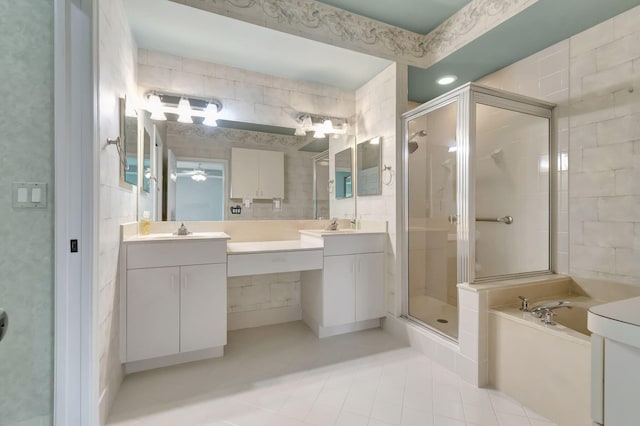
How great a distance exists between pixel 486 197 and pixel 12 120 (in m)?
3.11

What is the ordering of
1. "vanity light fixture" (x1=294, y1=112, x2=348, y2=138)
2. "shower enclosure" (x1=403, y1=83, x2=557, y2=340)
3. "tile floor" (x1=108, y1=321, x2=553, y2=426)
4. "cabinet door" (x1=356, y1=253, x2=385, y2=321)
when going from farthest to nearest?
1. "vanity light fixture" (x1=294, y1=112, x2=348, y2=138)
2. "cabinet door" (x1=356, y1=253, x2=385, y2=321)
3. "shower enclosure" (x1=403, y1=83, x2=557, y2=340)
4. "tile floor" (x1=108, y1=321, x2=553, y2=426)

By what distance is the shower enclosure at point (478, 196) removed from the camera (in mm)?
2111

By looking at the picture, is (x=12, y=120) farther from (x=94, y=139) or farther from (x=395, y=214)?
(x=395, y=214)

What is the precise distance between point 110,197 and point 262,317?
5.64 feet

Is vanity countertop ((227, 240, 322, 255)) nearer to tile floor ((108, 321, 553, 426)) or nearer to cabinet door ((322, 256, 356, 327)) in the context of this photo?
cabinet door ((322, 256, 356, 327))

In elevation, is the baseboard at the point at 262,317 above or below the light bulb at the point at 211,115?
below

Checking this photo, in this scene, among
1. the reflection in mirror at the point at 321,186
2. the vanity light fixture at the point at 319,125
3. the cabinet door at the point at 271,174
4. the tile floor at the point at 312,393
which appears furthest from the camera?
the reflection in mirror at the point at 321,186

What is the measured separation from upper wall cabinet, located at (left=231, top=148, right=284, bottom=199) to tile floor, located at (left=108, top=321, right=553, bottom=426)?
4.61 ft

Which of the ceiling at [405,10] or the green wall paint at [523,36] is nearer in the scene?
the green wall paint at [523,36]

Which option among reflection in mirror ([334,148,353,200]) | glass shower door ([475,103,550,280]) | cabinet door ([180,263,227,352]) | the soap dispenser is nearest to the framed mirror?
the soap dispenser

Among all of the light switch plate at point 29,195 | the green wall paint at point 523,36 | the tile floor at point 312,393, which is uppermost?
the green wall paint at point 523,36

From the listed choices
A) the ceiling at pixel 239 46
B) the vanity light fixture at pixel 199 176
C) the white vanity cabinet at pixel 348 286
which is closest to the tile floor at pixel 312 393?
the white vanity cabinet at pixel 348 286

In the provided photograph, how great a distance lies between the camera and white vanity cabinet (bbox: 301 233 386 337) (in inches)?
92.4

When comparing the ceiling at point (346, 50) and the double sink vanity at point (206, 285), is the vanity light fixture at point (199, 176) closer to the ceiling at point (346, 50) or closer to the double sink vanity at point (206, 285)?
the double sink vanity at point (206, 285)
